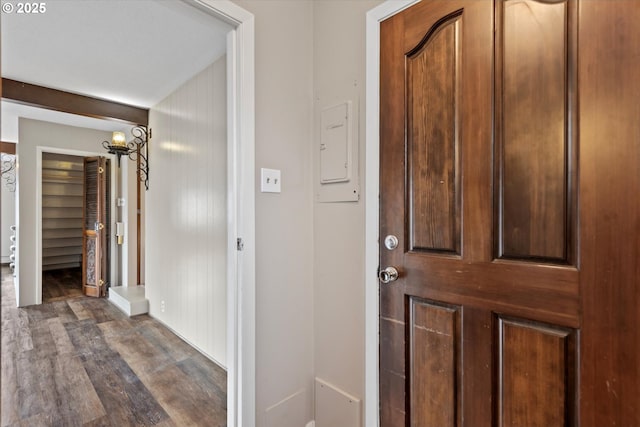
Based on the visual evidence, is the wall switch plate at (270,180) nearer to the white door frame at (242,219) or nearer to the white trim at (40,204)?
the white door frame at (242,219)

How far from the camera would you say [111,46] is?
7.50 ft

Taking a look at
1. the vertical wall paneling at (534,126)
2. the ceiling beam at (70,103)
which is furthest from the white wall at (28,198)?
the vertical wall paneling at (534,126)

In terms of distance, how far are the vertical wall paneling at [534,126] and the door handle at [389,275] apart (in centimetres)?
40

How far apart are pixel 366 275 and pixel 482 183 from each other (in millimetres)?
619

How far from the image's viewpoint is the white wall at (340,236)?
58.8 inches

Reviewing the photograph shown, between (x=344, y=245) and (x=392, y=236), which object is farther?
(x=344, y=245)

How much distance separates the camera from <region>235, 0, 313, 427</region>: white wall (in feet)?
4.96

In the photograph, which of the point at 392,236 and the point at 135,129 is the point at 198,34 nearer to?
the point at 392,236

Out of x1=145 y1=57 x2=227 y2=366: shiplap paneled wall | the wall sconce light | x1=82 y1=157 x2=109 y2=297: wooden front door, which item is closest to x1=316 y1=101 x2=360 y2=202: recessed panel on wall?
x1=145 y1=57 x2=227 y2=366: shiplap paneled wall

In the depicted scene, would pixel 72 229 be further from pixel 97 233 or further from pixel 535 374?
pixel 535 374

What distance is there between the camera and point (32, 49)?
232 centimetres

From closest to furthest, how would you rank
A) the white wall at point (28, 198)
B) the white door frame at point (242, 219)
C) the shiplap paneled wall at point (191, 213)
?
the white door frame at point (242, 219)
the shiplap paneled wall at point (191, 213)
the white wall at point (28, 198)

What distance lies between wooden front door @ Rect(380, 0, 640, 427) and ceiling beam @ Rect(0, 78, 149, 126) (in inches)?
124

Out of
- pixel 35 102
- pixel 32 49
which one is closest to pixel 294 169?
pixel 32 49
